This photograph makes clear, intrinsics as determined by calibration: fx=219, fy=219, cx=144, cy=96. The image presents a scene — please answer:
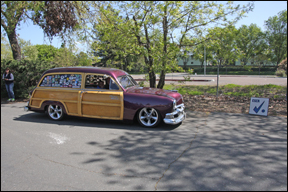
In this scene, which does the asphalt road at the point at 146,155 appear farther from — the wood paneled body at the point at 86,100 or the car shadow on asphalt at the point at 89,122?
the wood paneled body at the point at 86,100

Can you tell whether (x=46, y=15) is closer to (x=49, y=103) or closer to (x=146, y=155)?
(x=49, y=103)

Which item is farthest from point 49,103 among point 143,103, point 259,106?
point 259,106

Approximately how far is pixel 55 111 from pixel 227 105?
6.79 meters

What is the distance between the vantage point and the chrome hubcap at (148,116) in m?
6.18

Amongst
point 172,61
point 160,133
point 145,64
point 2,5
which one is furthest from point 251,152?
point 2,5

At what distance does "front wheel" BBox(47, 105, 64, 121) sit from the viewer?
6924 millimetres

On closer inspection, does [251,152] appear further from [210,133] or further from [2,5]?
[2,5]

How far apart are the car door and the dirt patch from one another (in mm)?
3712

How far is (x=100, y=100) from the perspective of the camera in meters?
6.38

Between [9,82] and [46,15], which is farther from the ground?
[46,15]

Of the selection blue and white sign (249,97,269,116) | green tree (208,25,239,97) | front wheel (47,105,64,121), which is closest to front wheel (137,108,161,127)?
front wheel (47,105,64,121)

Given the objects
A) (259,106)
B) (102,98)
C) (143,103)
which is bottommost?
(259,106)

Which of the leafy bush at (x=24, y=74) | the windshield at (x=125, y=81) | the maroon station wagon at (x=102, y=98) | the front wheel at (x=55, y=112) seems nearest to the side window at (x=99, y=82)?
the maroon station wagon at (x=102, y=98)

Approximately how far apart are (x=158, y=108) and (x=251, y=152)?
252 centimetres
